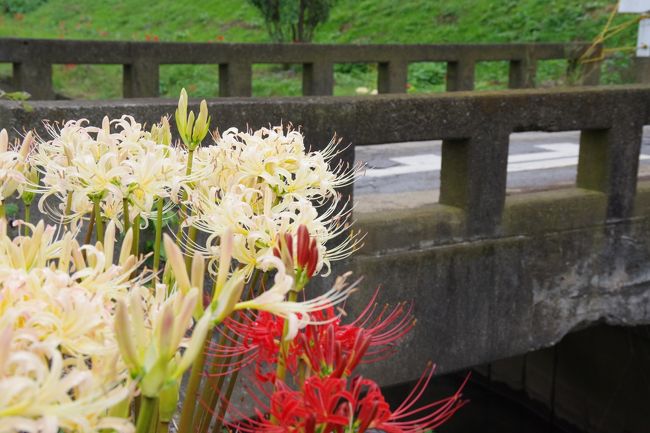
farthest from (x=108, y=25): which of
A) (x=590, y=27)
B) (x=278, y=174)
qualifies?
(x=278, y=174)

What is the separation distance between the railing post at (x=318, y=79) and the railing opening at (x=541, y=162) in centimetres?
216

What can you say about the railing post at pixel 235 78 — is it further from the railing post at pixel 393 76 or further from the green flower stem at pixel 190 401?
the green flower stem at pixel 190 401

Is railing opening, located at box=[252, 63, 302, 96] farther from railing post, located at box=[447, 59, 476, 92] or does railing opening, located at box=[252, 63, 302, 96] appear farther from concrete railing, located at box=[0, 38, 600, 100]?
concrete railing, located at box=[0, 38, 600, 100]

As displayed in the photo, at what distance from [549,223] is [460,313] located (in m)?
0.70

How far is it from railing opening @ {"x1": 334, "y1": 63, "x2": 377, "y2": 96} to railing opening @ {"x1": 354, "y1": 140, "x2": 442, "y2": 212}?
6469 millimetres

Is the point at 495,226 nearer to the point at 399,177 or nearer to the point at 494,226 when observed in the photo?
the point at 494,226

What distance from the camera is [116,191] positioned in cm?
146

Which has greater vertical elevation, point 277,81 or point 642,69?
point 642,69

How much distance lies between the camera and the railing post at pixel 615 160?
513 centimetres

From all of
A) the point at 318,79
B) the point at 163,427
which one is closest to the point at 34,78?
the point at 318,79

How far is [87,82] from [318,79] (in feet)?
21.3

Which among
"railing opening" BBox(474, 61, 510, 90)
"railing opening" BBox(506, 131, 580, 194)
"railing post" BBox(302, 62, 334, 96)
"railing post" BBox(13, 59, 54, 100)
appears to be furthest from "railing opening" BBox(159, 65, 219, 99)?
"railing opening" BBox(506, 131, 580, 194)

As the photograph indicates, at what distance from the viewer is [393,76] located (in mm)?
11172

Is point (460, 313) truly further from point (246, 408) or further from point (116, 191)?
point (116, 191)
